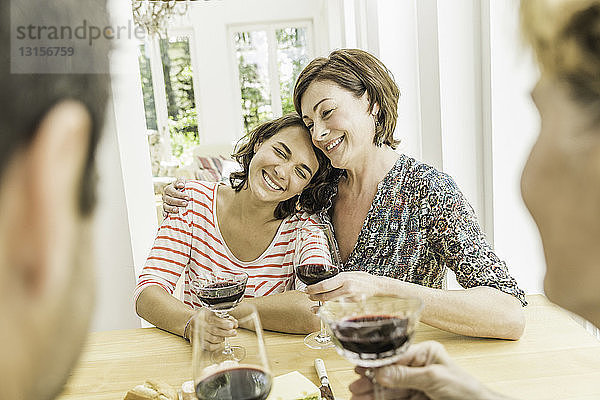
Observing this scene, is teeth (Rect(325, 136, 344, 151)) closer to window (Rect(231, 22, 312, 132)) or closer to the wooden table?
the wooden table

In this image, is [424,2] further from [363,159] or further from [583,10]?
[583,10]

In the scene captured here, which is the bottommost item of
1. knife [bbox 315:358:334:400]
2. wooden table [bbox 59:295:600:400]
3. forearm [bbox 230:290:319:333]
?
wooden table [bbox 59:295:600:400]

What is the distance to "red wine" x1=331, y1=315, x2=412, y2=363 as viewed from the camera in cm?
68

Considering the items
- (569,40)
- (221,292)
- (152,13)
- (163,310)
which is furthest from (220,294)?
(152,13)

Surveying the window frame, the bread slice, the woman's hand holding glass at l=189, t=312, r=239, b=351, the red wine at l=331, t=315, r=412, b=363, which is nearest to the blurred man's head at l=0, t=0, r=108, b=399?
the woman's hand holding glass at l=189, t=312, r=239, b=351

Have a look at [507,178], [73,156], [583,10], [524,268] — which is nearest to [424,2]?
[507,178]

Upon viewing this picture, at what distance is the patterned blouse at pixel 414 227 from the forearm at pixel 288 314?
33cm

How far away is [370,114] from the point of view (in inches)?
64.5

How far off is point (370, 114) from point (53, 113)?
124 centimetres

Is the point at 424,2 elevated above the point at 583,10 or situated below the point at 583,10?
above

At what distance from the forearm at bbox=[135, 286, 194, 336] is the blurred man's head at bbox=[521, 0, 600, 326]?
95 cm

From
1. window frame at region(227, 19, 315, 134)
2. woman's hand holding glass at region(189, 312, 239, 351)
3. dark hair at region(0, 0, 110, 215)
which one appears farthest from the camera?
window frame at region(227, 19, 315, 134)

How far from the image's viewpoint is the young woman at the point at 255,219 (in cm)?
158

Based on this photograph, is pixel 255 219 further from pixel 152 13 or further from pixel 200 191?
pixel 152 13
